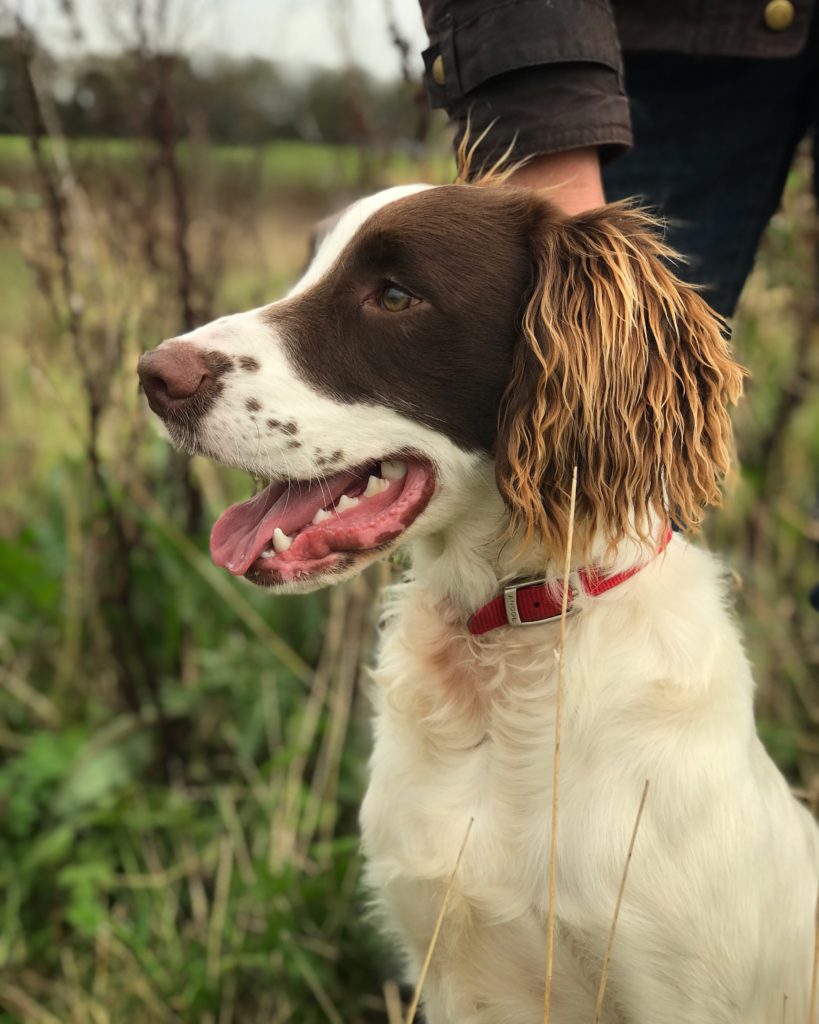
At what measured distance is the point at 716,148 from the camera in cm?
259

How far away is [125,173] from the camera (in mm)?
4230

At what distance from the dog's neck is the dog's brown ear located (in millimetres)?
57

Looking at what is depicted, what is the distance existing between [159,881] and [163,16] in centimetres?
238

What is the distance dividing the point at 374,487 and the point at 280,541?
195 millimetres

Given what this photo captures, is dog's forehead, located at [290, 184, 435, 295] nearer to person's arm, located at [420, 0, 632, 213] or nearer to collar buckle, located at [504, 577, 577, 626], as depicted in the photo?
person's arm, located at [420, 0, 632, 213]

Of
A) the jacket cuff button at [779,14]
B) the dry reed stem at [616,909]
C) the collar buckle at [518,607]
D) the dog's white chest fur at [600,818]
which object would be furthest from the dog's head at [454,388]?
the jacket cuff button at [779,14]

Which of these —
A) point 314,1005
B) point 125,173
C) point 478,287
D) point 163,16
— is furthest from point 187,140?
point 314,1005

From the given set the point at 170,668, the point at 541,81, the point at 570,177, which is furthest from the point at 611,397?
the point at 170,668

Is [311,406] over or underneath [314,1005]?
over

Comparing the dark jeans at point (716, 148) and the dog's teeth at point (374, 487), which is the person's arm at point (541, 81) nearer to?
the dark jeans at point (716, 148)

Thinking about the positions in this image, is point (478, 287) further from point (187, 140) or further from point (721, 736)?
point (187, 140)

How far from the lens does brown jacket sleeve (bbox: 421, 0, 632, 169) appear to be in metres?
2.02

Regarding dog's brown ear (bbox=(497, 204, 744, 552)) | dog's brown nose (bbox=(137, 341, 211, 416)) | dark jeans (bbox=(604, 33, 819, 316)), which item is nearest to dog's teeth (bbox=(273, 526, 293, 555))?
dog's brown nose (bbox=(137, 341, 211, 416))

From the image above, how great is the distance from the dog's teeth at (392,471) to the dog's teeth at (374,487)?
0.02 m
